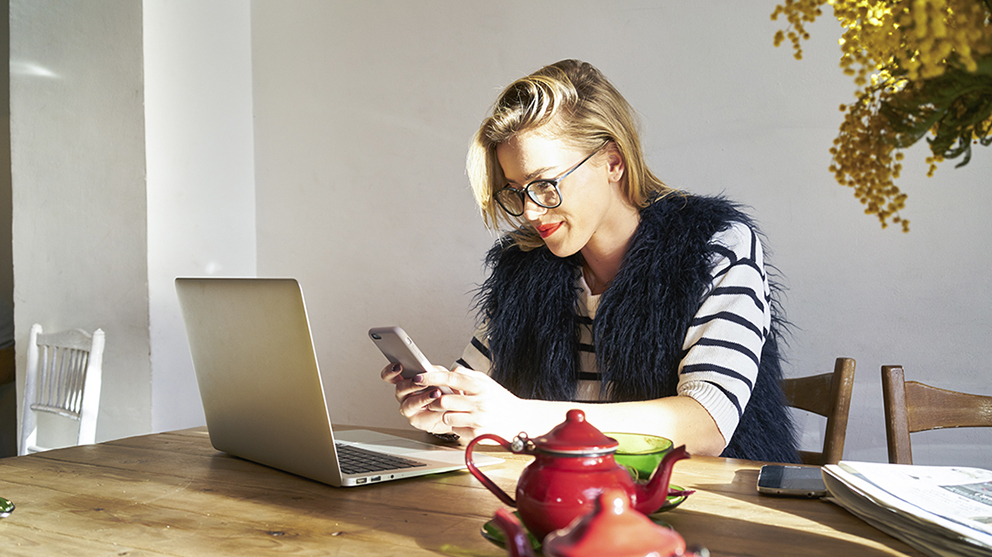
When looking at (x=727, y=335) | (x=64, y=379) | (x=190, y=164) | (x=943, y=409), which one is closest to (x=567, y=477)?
(x=727, y=335)

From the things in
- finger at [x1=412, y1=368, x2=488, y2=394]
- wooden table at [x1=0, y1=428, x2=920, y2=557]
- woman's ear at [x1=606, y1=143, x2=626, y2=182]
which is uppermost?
woman's ear at [x1=606, y1=143, x2=626, y2=182]

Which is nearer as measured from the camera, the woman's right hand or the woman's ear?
the woman's right hand

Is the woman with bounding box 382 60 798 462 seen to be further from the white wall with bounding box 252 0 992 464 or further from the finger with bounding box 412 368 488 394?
the white wall with bounding box 252 0 992 464

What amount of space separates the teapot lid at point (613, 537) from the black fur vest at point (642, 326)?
2.95 ft

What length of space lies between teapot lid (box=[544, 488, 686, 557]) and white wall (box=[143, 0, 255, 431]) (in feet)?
6.78

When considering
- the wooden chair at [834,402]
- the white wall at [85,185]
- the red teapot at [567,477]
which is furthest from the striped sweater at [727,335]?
the white wall at [85,185]

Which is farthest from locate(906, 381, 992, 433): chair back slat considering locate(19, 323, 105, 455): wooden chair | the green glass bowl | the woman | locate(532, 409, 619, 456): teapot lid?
locate(19, 323, 105, 455): wooden chair

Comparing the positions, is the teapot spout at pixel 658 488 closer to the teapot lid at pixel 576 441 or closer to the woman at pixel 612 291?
the teapot lid at pixel 576 441

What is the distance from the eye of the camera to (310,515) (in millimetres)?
Result: 756

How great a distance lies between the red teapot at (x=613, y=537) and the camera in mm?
349

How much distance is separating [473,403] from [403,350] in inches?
4.6

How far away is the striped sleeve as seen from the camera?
3.71ft

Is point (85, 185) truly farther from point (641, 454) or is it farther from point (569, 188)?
point (641, 454)

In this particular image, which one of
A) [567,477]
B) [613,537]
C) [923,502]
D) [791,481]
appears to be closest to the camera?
[613,537]
